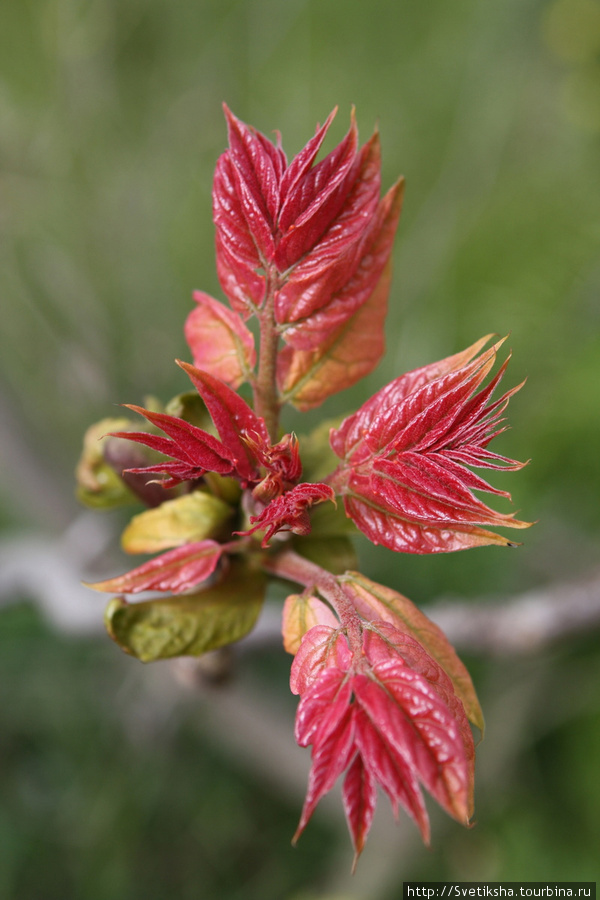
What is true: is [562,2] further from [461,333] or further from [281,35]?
[281,35]

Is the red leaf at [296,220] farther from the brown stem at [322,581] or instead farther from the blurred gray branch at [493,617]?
the blurred gray branch at [493,617]

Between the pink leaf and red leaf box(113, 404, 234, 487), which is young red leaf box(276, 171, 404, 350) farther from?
the pink leaf

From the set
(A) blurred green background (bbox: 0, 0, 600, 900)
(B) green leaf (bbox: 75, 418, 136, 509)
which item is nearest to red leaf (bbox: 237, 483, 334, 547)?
(B) green leaf (bbox: 75, 418, 136, 509)

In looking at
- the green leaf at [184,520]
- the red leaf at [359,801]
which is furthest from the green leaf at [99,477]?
the red leaf at [359,801]

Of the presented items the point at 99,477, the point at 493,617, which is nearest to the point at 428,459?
the point at 99,477

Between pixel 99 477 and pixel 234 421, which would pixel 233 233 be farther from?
pixel 99 477

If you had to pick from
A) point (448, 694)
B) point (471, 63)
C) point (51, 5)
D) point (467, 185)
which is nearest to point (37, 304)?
point (51, 5)
